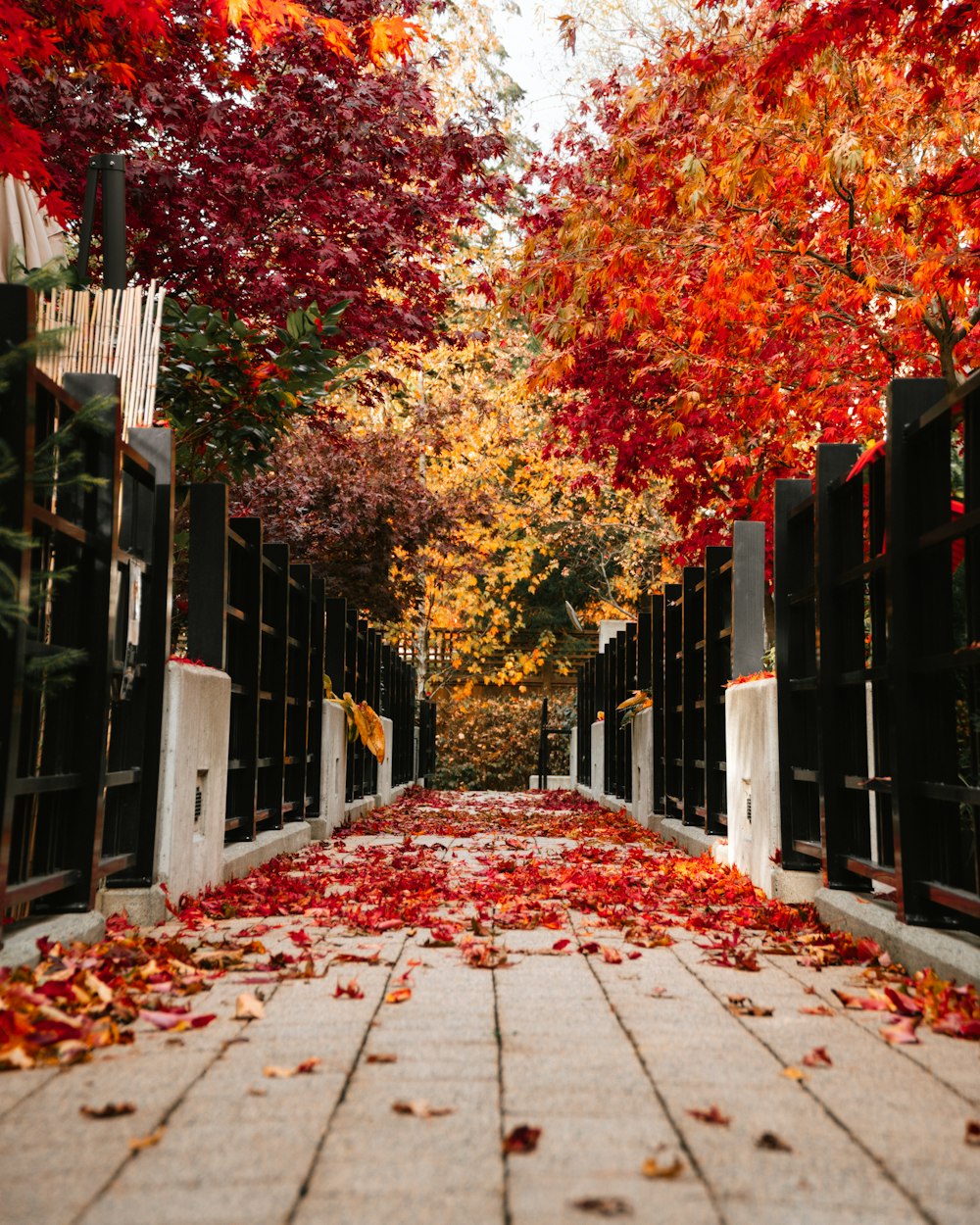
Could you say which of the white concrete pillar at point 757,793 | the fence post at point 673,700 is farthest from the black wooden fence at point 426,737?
the white concrete pillar at point 757,793

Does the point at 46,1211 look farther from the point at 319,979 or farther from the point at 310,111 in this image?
the point at 310,111

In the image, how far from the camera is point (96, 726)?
4.17 meters

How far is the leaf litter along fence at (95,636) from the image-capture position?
337cm

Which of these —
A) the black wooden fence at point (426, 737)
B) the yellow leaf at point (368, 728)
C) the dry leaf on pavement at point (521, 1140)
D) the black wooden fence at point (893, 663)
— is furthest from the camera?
the black wooden fence at point (426, 737)

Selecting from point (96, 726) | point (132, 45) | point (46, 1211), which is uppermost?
point (132, 45)

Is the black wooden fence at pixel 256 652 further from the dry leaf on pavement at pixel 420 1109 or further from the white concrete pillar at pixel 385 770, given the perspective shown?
the white concrete pillar at pixel 385 770

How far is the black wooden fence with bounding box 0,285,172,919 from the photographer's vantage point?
132 inches

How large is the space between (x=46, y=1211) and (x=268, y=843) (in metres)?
5.35

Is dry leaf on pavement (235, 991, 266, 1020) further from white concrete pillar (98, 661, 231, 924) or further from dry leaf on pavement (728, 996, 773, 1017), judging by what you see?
white concrete pillar (98, 661, 231, 924)

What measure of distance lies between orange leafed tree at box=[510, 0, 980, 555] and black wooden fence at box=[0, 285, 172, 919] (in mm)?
4913

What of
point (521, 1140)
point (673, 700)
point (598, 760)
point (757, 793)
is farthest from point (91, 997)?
point (598, 760)

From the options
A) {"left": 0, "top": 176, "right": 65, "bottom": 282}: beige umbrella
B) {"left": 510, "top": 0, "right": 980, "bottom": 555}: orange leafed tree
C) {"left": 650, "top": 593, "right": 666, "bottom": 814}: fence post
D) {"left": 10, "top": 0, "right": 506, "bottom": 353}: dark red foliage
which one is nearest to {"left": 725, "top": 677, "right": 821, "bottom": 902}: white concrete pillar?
{"left": 650, "top": 593, "right": 666, "bottom": 814}: fence post

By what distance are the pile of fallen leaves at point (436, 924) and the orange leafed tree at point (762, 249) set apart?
4.31 m

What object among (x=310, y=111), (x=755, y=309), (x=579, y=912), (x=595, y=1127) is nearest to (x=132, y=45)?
(x=310, y=111)
